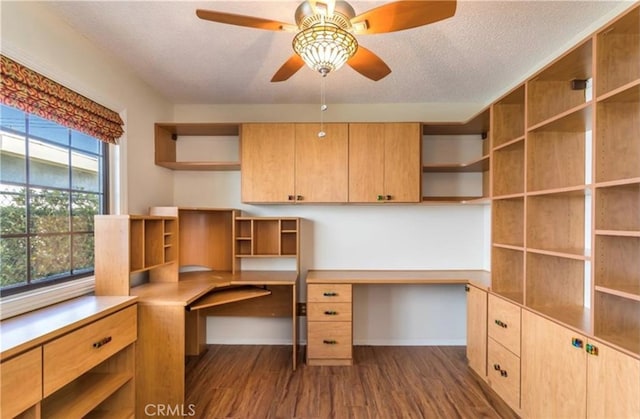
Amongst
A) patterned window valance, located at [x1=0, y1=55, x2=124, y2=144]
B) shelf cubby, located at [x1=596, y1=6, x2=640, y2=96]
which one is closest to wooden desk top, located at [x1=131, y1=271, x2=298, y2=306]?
patterned window valance, located at [x1=0, y1=55, x2=124, y2=144]

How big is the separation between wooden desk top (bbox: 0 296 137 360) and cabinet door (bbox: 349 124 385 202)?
1.99 meters

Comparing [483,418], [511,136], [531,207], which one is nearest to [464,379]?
[483,418]

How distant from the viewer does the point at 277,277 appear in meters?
2.79

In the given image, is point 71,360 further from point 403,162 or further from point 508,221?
point 508,221

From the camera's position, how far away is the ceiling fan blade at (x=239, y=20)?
50.6 inches

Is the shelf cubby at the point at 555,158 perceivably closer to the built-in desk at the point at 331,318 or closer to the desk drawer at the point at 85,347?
the built-in desk at the point at 331,318

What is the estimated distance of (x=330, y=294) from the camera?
267 centimetres

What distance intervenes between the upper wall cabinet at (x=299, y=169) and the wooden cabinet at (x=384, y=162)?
12cm

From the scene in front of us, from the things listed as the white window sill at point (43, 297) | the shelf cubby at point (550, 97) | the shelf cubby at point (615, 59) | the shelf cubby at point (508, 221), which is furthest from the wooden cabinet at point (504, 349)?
the white window sill at point (43, 297)

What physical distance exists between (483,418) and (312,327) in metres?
1.42

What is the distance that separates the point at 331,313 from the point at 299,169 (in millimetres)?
1381

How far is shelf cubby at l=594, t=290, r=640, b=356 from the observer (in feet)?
4.70

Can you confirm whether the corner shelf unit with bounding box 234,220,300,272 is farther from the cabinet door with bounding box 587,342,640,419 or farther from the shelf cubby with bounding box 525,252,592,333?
the cabinet door with bounding box 587,342,640,419

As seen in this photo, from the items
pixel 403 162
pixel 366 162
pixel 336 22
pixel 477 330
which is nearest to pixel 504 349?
pixel 477 330
